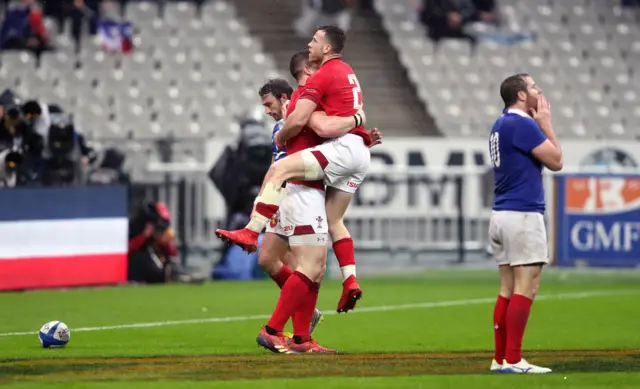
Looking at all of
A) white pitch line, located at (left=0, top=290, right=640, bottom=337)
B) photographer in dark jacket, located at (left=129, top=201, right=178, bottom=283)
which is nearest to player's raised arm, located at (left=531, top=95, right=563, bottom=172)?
white pitch line, located at (left=0, top=290, right=640, bottom=337)

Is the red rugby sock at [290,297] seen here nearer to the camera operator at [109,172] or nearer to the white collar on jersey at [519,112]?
the white collar on jersey at [519,112]

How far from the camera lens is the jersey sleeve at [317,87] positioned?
9.07 m

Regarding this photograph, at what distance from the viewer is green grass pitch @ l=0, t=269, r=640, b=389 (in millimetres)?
7613

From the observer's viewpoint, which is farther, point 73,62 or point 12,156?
point 73,62

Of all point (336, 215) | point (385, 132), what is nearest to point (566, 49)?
point (385, 132)

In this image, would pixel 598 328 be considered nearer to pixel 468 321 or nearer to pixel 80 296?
pixel 468 321

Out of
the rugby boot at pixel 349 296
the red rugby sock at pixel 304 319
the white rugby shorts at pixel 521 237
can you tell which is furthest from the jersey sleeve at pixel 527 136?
the red rugby sock at pixel 304 319

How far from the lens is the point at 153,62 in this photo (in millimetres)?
28797

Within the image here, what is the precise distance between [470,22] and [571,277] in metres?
12.0

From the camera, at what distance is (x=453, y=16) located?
3000 centimetres

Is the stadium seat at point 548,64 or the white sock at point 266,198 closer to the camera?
the white sock at point 266,198

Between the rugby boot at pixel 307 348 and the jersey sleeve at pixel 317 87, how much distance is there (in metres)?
1.59

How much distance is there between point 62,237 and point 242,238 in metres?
8.34

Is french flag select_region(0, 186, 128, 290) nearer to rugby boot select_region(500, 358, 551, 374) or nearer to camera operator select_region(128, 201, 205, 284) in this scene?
camera operator select_region(128, 201, 205, 284)
